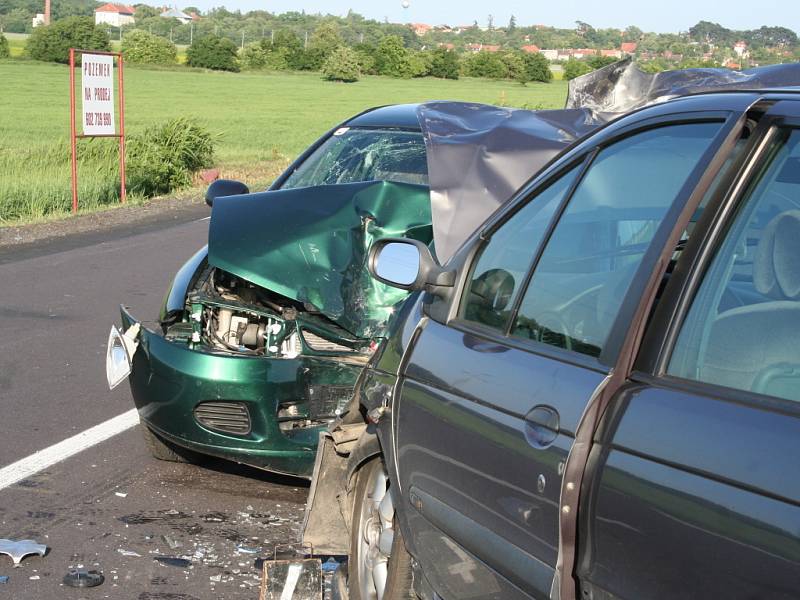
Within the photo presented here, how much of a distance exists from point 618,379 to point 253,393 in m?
3.12

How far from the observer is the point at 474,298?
3492 millimetres

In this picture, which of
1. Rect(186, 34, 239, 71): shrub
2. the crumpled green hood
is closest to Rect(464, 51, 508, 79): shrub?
Rect(186, 34, 239, 71): shrub

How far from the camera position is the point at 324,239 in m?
6.04

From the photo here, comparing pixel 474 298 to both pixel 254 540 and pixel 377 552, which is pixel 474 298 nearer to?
pixel 377 552

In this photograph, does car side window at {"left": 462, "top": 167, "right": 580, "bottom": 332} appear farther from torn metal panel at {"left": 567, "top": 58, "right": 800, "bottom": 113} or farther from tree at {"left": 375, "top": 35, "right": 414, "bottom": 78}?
tree at {"left": 375, "top": 35, "right": 414, "bottom": 78}

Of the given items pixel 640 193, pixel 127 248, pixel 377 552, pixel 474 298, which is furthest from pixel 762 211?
pixel 127 248

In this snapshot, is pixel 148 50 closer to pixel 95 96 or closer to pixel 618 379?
pixel 95 96

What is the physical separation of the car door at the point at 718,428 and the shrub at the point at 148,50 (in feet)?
297

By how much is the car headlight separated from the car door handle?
345 centimetres

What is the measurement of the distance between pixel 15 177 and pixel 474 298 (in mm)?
17599

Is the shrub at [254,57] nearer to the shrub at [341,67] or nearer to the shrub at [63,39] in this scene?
the shrub at [341,67]

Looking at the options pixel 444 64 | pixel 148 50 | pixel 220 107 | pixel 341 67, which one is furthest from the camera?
pixel 444 64

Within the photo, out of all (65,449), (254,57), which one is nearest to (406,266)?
(65,449)

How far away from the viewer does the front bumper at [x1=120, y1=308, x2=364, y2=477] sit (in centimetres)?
547
